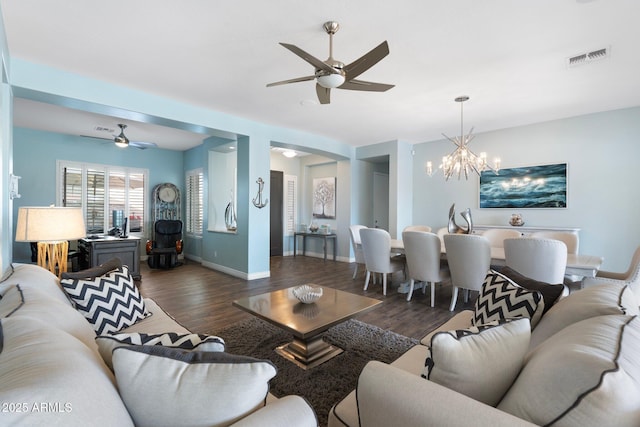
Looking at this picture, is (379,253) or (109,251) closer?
(379,253)

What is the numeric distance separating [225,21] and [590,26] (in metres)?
2.95

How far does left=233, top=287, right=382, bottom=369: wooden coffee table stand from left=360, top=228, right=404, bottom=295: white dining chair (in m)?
1.55

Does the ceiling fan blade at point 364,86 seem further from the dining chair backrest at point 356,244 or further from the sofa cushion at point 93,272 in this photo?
the dining chair backrest at point 356,244

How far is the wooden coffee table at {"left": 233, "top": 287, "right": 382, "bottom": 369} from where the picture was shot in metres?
1.99

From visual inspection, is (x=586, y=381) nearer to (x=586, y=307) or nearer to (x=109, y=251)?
(x=586, y=307)

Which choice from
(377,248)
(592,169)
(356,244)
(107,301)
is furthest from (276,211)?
(592,169)

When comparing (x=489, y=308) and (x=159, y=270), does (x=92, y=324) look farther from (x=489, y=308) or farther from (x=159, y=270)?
(x=159, y=270)

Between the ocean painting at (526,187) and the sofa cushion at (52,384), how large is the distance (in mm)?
5874

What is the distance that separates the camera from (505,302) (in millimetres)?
1519

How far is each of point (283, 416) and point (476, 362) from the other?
60cm

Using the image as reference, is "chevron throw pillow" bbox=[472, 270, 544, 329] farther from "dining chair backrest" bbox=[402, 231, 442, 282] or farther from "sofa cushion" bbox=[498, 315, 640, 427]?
"dining chair backrest" bbox=[402, 231, 442, 282]

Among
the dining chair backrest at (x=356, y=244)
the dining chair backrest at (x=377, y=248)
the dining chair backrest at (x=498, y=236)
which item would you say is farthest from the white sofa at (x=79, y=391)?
the dining chair backrest at (x=498, y=236)

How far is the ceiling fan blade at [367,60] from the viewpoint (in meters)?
2.04

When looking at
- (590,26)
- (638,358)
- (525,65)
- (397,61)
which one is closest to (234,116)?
(397,61)
